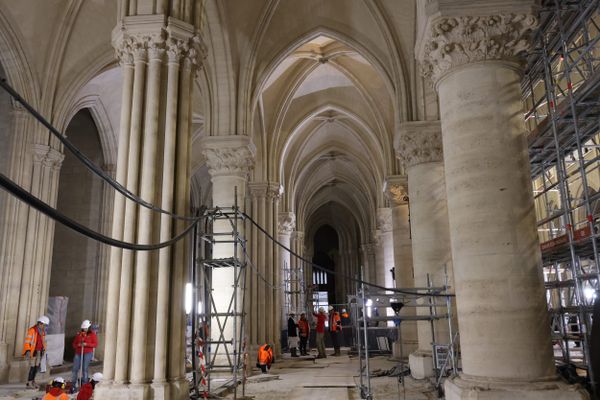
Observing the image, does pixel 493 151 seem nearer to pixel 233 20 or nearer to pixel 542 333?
pixel 542 333

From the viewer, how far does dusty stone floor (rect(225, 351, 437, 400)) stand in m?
8.66

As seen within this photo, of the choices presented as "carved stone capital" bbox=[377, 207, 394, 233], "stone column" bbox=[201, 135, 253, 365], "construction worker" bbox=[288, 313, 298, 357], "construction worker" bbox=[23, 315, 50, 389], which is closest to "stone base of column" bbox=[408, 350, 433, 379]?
"stone column" bbox=[201, 135, 253, 365]

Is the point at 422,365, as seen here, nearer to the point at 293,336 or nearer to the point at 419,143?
the point at 419,143

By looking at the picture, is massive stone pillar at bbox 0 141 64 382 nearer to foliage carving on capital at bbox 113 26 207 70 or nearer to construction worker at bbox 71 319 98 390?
construction worker at bbox 71 319 98 390

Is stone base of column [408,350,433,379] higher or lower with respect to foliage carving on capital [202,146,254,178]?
lower

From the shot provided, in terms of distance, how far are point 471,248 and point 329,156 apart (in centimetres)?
2176

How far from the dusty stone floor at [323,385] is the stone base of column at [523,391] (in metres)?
3.07

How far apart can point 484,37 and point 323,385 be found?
7001 mm

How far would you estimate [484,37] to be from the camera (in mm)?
5996

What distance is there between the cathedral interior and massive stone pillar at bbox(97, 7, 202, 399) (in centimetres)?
3

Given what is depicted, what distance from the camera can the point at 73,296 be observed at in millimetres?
16922

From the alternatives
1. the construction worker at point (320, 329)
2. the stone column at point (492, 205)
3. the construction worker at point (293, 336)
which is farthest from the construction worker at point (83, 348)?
the construction worker at point (293, 336)

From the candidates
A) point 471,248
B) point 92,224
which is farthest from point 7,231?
point 471,248

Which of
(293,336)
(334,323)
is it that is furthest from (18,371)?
(334,323)
